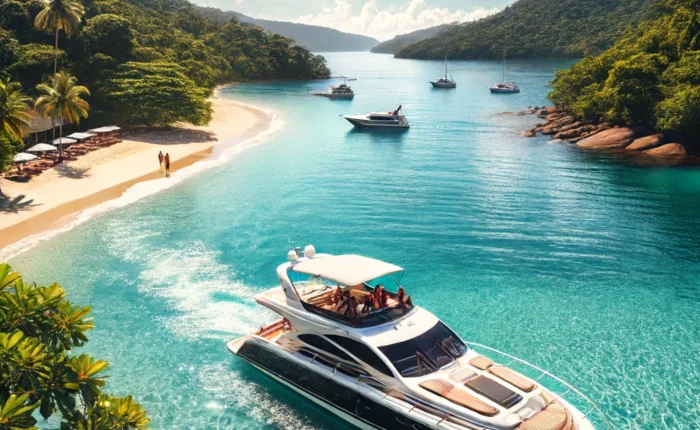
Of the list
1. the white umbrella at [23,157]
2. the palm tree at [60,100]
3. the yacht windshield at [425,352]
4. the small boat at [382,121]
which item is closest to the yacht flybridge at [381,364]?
the yacht windshield at [425,352]

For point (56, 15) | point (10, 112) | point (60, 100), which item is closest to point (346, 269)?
point (10, 112)

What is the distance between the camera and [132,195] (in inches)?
1609

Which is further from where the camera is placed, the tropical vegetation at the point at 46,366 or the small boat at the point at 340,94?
the small boat at the point at 340,94

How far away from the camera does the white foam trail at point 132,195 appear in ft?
103

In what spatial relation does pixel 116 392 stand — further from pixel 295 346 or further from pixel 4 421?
pixel 4 421

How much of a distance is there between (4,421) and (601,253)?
29068 mm

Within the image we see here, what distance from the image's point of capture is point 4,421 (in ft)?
27.2

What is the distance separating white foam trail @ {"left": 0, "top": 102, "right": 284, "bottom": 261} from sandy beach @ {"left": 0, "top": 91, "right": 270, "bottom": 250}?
63 cm

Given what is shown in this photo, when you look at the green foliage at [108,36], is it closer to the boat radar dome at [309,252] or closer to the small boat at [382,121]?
the small boat at [382,121]

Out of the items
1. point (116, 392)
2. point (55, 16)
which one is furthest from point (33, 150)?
point (116, 392)

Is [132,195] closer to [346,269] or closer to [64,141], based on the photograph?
[64,141]

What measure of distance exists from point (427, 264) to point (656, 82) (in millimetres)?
42837

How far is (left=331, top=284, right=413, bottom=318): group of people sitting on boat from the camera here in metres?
17.1

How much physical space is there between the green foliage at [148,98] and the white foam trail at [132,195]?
6996 millimetres
